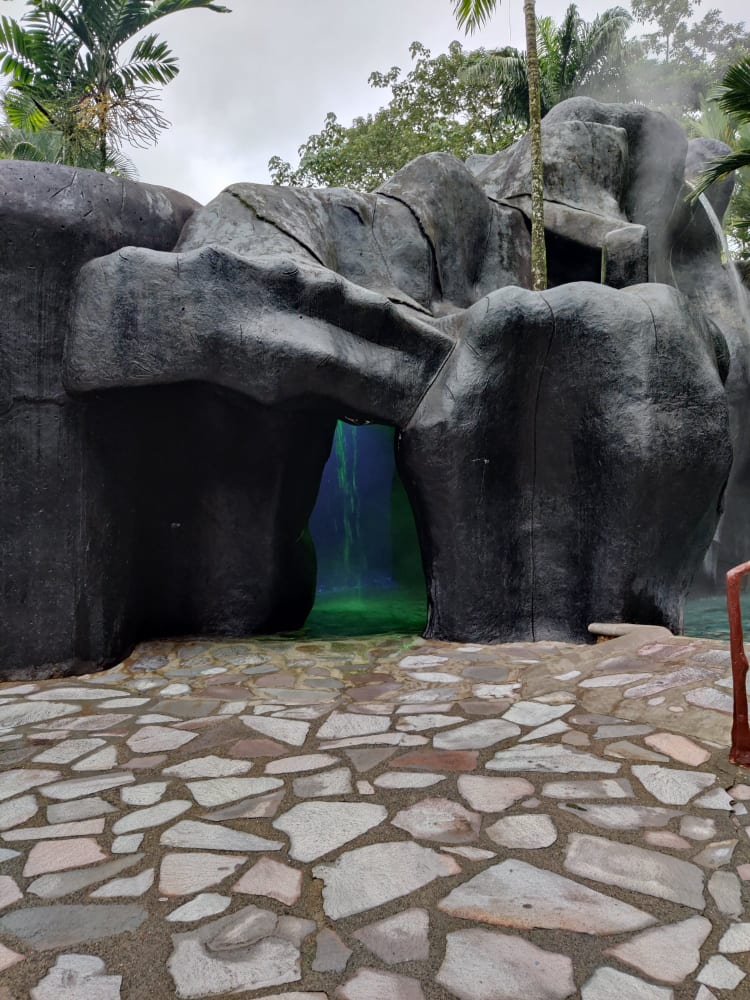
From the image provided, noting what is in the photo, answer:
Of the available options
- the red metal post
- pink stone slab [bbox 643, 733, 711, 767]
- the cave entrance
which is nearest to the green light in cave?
the cave entrance

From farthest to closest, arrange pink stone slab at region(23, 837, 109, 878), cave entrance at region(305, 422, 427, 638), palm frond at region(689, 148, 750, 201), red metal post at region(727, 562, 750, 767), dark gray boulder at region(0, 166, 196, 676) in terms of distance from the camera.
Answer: cave entrance at region(305, 422, 427, 638), palm frond at region(689, 148, 750, 201), dark gray boulder at region(0, 166, 196, 676), red metal post at region(727, 562, 750, 767), pink stone slab at region(23, 837, 109, 878)

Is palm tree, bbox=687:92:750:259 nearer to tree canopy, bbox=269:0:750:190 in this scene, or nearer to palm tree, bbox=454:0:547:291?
tree canopy, bbox=269:0:750:190

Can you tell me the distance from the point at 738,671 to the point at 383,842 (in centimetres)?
150

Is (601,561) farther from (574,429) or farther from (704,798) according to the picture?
(704,798)

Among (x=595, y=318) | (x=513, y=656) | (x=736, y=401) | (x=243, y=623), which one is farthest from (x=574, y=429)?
(x=736, y=401)

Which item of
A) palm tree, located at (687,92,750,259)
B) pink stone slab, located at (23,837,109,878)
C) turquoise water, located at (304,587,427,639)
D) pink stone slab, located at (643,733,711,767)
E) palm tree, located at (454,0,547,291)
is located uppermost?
palm tree, located at (687,92,750,259)

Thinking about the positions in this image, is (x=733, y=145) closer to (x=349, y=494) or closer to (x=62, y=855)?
(x=349, y=494)

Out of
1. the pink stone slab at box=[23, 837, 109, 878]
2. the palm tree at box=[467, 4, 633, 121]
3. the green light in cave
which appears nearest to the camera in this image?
the pink stone slab at box=[23, 837, 109, 878]

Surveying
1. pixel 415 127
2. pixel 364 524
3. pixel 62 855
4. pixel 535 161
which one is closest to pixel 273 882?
pixel 62 855

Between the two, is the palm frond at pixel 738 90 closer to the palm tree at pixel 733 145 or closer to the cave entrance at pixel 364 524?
the cave entrance at pixel 364 524

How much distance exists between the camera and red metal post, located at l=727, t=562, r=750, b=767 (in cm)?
298

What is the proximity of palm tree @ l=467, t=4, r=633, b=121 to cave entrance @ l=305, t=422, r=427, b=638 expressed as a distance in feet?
36.9

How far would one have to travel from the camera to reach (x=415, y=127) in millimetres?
19938

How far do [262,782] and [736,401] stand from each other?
411 inches
